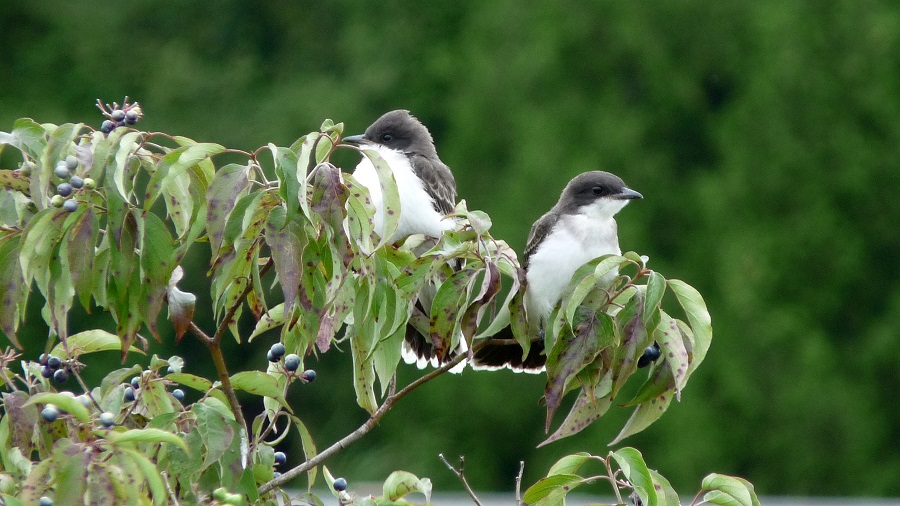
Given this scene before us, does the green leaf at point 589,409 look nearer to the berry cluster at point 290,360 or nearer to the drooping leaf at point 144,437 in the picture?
the berry cluster at point 290,360

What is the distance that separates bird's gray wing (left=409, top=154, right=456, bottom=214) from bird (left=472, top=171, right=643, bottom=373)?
0.48 meters

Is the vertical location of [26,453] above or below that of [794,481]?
above

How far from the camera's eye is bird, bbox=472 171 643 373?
3.97 meters

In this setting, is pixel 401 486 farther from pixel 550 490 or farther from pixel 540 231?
pixel 540 231

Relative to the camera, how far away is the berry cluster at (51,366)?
2.53m

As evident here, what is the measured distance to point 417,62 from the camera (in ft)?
56.3

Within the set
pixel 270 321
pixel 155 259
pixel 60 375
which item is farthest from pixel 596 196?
pixel 155 259

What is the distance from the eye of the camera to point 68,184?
2.31m

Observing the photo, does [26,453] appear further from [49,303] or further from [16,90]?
[16,90]

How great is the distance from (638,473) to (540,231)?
2.10 m

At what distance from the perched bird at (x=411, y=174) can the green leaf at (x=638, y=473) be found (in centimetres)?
185

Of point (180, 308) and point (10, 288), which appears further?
point (180, 308)

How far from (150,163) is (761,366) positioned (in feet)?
35.6

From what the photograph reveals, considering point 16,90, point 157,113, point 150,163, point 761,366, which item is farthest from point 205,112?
point 150,163
